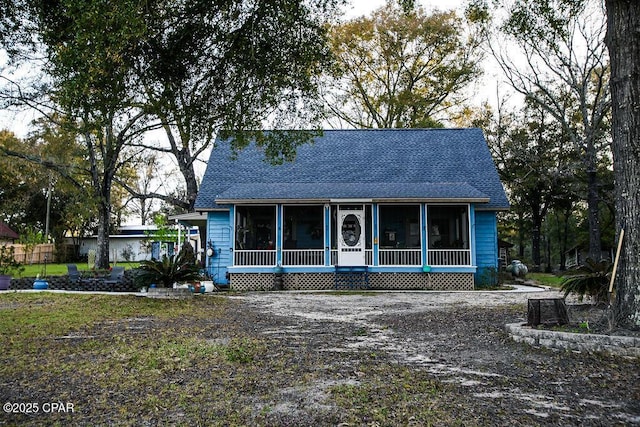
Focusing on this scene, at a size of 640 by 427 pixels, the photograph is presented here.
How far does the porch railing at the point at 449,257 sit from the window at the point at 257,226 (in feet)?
19.8

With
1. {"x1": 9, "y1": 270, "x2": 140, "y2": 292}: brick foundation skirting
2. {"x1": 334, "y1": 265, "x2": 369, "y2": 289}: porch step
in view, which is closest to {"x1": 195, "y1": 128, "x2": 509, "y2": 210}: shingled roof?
{"x1": 334, "y1": 265, "x2": 369, "y2": 289}: porch step

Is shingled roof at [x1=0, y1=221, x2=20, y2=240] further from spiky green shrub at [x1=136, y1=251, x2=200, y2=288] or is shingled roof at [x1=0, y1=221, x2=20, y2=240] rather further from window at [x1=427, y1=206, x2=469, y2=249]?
window at [x1=427, y1=206, x2=469, y2=249]

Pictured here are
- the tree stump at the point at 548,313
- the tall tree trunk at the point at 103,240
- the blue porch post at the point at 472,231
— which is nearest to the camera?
the tree stump at the point at 548,313

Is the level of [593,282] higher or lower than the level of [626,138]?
lower

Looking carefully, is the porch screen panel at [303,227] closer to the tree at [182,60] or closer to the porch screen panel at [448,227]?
the porch screen panel at [448,227]

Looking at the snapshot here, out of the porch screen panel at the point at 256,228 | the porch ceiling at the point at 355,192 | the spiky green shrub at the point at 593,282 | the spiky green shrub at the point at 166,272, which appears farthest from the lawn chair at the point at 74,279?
the spiky green shrub at the point at 593,282

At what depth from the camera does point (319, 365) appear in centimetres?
538

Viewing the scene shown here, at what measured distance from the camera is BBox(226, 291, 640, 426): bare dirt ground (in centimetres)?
383

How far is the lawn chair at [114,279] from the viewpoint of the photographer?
15404 mm

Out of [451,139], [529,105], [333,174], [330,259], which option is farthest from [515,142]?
[330,259]

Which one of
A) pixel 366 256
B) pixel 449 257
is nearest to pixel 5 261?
pixel 366 256

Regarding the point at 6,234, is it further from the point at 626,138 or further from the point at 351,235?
the point at 626,138

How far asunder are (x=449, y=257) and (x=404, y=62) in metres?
17.7

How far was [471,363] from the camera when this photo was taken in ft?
18.1
